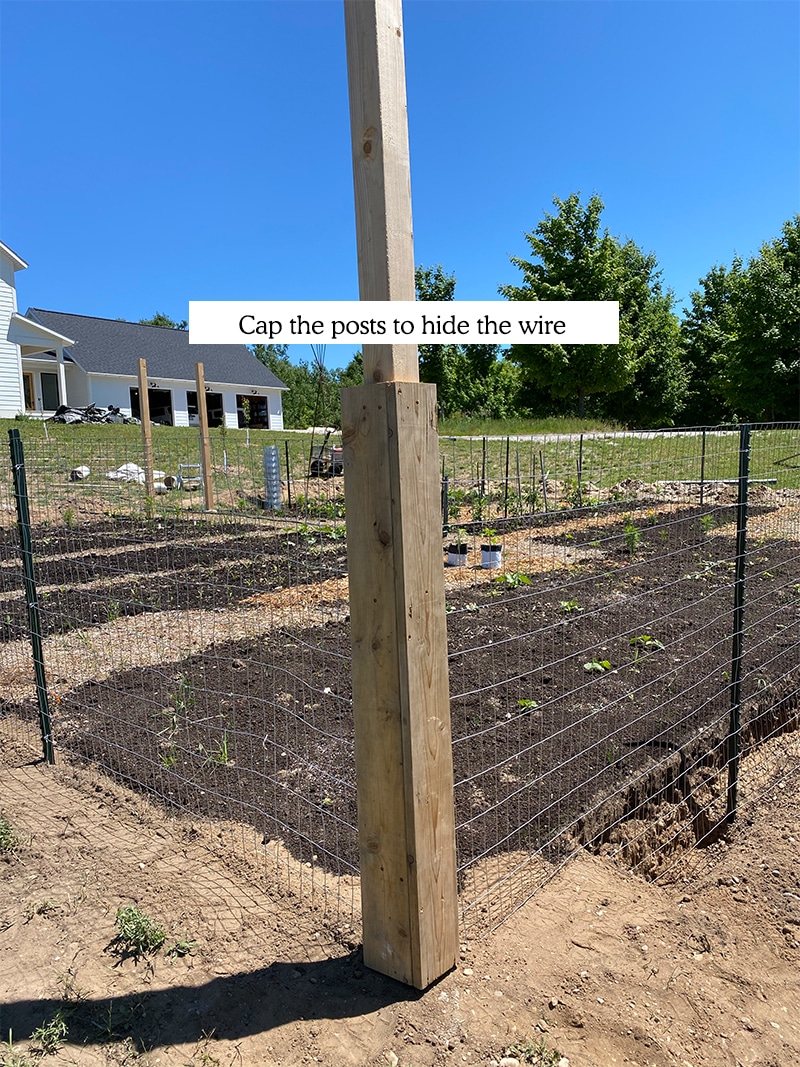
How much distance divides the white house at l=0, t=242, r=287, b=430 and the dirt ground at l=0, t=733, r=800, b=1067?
2305 centimetres

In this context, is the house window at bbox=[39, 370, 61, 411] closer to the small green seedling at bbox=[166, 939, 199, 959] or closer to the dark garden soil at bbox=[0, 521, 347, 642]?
the dark garden soil at bbox=[0, 521, 347, 642]

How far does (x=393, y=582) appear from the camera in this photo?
6.14 ft

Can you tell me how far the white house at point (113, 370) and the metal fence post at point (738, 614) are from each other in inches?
912

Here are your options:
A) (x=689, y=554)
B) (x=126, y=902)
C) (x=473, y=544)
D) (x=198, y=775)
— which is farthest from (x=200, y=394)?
(x=126, y=902)

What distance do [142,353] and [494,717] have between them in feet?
106

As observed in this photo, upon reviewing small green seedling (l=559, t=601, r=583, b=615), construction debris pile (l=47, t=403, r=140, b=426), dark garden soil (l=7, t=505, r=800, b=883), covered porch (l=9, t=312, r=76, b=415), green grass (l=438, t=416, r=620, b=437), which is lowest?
dark garden soil (l=7, t=505, r=800, b=883)

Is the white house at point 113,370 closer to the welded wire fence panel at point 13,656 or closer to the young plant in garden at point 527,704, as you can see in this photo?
the welded wire fence panel at point 13,656

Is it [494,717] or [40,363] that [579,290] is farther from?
[494,717]

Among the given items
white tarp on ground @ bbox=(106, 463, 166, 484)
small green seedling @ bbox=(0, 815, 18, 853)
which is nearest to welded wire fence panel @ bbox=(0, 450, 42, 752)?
small green seedling @ bbox=(0, 815, 18, 853)

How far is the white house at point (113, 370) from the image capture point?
24.0 meters

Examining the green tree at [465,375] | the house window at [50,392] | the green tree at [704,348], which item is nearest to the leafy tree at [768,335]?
the green tree at [704,348]

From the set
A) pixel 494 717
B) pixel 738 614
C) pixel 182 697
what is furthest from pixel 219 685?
pixel 738 614

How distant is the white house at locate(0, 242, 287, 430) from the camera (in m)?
24.0

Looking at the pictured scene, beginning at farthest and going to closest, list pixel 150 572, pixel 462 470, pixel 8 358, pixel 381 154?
pixel 8 358
pixel 462 470
pixel 150 572
pixel 381 154
